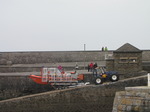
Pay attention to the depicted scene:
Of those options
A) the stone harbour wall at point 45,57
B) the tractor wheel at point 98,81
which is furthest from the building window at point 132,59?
the stone harbour wall at point 45,57

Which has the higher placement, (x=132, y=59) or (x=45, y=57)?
(x=45, y=57)

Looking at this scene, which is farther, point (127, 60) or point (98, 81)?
point (127, 60)

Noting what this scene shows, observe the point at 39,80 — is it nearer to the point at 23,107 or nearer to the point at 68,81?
the point at 68,81

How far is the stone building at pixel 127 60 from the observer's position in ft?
61.9

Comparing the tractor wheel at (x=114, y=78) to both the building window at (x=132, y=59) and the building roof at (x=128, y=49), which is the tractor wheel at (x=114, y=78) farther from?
the building roof at (x=128, y=49)

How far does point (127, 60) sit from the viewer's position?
62.8 feet

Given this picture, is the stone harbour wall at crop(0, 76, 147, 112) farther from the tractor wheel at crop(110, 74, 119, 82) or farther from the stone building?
the stone building

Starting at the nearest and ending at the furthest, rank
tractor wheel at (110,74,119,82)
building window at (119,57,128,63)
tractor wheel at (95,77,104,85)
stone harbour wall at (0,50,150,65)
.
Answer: tractor wheel at (95,77,104,85) → tractor wheel at (110,74,119,82) → building window at (119,57,128,63) → stone harbour wall at (0,50,150,65)

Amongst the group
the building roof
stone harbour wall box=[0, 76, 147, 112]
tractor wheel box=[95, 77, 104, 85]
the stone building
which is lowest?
stone harbour wall box=[0, 76, 147, 112]

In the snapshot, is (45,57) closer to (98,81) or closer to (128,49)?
(128,49)

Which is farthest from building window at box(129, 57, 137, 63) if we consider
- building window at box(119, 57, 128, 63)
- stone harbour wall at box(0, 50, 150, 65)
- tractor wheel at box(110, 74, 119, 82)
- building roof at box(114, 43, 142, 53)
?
stone harbour wall at box(0, 50, 150, 65)

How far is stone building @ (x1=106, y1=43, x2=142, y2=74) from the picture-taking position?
18.9 metres

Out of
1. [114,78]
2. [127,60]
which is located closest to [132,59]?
[127,60]

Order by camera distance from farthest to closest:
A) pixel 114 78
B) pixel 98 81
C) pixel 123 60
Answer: pixel 123 60 < pixel 114 78 < pixel 98 81
